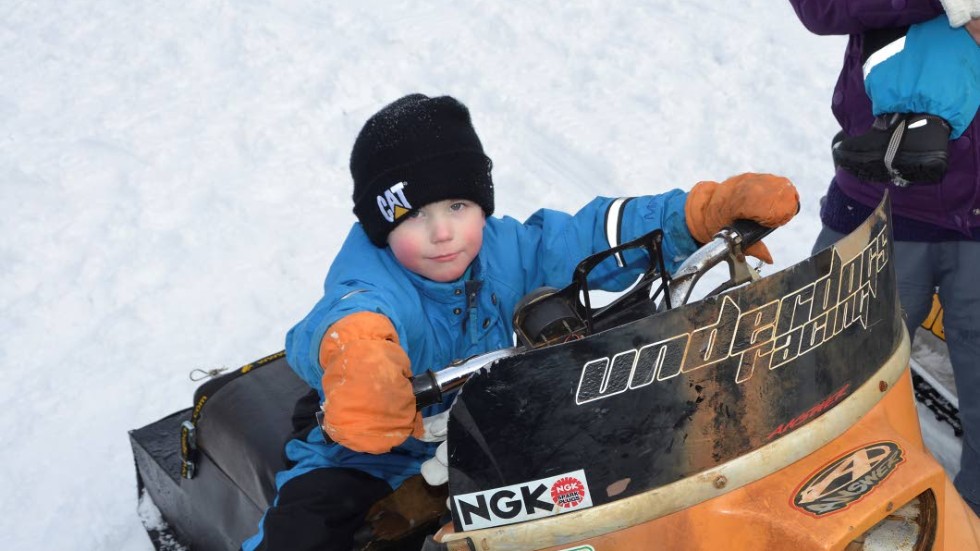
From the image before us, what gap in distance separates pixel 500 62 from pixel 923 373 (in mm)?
3610

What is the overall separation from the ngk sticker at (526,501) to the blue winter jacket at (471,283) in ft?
2.21

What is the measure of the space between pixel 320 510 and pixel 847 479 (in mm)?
1252

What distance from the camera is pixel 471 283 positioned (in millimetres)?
2574

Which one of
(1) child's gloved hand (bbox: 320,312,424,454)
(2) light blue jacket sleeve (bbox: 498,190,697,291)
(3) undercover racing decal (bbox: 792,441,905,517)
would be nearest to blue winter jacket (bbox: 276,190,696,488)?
(2) light blue jacket sleeve (bbox: 498,190,697,291)

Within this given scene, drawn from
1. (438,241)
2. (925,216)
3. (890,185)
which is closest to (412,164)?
(438,241)

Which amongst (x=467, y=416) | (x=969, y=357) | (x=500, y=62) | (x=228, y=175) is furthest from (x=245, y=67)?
(x=467, y=416)

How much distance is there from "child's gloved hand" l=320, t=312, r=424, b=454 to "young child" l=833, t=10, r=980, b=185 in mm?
1383

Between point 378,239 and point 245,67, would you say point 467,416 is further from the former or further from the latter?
point 245,67

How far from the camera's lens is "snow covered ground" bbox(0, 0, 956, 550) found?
176 inches

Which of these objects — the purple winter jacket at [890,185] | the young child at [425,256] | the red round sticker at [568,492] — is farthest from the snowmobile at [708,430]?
the purple winter jacket at [890,185]

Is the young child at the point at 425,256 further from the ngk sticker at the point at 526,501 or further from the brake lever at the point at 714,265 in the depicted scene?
the ngk sticker at the point at 526,501

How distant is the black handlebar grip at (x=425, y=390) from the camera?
1.90 meters

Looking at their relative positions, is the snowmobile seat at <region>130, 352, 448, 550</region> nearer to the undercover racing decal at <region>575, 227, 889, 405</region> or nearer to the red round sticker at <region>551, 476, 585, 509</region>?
the red round sticker at <region>551, 476, 585, 509</region>

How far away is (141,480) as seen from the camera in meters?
3.65
